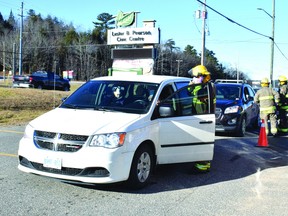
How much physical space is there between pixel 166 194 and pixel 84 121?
1.59 m

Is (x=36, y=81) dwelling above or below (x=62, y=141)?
above

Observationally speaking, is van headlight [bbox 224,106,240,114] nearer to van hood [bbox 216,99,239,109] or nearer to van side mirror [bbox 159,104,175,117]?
van hood [bbox 216,99,239,109]

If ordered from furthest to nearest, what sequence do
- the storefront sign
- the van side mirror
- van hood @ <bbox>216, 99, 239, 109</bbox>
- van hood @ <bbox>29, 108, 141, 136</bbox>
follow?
the storefront sign
van hood @ <bbox>216, 99, 239, 109</bbox>
the van side mirror
van hood @ <bbox>29, 108, 141, 136</bbox>

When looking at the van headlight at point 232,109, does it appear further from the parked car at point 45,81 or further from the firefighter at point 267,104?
the parked car at point 45,81

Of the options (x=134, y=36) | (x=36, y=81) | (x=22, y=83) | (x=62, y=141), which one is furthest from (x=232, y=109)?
(x=22, y=83)

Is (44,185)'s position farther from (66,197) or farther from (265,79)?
(265,79)

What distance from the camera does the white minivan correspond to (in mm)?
5035

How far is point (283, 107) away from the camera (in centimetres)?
1245

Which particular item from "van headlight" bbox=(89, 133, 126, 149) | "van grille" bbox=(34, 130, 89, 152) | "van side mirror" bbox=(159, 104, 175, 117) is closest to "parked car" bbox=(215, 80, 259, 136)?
"van side mirror" bbox=(159, 104, 175, 117)

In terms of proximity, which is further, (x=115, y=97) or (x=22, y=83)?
(x=22, y=83)

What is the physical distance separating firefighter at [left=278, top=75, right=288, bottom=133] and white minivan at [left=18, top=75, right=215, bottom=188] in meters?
6.24

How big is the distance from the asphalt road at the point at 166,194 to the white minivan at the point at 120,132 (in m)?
0.30

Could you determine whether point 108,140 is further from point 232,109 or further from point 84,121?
point 232,109

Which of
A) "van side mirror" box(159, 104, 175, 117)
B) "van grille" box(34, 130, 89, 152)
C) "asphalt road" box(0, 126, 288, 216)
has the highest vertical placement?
"van side mirror" box(159, 104, 175, 117)
